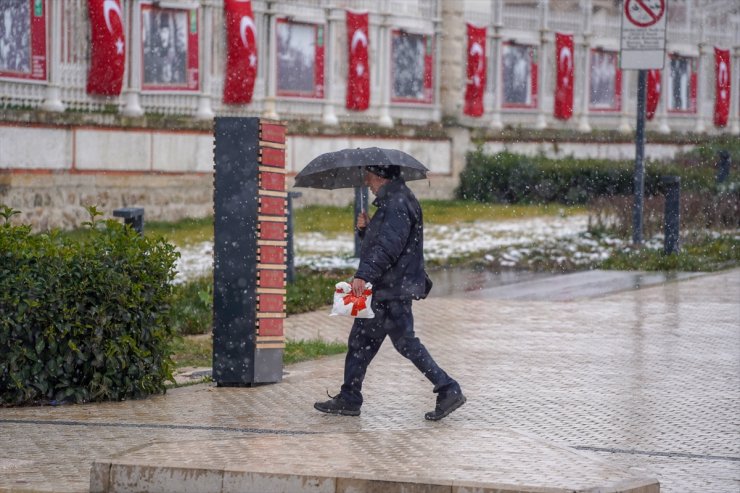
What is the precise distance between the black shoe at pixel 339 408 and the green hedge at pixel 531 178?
22830 mm

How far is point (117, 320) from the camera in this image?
1005 cm

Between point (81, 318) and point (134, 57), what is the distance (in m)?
16.7

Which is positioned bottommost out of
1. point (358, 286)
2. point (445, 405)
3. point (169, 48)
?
point (445, 405)

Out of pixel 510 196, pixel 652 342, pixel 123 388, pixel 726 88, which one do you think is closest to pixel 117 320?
pixel 123 388

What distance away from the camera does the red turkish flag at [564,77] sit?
126 feet

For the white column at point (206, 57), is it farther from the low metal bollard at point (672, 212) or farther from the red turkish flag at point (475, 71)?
the low metal bollard at point (672, 212)

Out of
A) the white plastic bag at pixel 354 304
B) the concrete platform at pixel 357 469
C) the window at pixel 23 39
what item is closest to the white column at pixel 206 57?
the window at pixel 23 39

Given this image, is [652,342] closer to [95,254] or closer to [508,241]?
[95,254]

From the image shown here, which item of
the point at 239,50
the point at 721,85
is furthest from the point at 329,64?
the point at 721,85

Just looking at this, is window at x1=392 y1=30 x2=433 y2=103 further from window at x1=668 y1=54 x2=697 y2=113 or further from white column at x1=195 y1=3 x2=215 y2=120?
window at x1=668 y1=54 x2=697 y2=113

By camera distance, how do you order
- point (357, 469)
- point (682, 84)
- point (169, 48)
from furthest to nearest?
point (682, 84) < point (169, 48) < point (357, 469)

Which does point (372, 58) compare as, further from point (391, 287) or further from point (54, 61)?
point (391, 287)

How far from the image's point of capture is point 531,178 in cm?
3303

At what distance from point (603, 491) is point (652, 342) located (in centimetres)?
623
